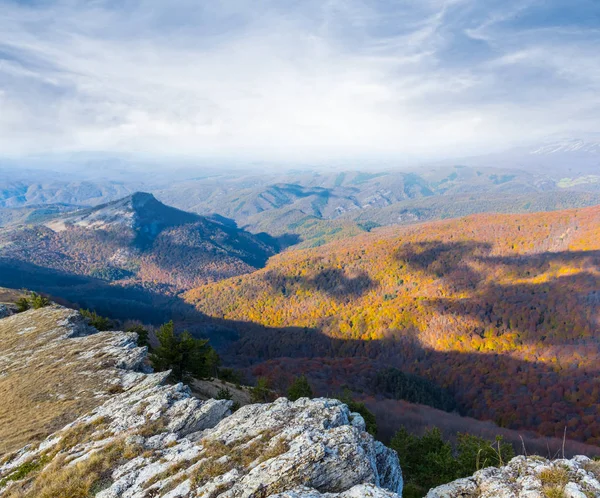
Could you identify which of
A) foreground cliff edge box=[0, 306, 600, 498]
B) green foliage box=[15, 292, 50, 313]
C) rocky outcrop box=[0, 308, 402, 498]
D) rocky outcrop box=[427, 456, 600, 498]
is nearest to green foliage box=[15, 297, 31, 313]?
green foliage box=[15, 292, 50, 313]

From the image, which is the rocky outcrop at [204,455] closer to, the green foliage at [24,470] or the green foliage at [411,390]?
the green foliage at [24,470]

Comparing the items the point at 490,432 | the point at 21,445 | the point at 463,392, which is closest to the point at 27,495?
Result: the point at 21,445

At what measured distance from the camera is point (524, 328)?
184500 mm

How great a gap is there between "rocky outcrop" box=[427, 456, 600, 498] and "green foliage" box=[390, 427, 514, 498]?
15.4 metres

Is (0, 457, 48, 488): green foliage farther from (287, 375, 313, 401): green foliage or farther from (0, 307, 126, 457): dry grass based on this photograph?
(287, 375, 313, 401): green foliage

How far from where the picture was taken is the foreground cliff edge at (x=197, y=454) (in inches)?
→ 575

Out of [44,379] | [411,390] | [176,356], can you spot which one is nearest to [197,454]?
[176,356]

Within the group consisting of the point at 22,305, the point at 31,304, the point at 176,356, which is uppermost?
the point at 176,356

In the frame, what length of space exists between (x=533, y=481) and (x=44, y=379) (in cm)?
4688

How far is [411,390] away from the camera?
122m

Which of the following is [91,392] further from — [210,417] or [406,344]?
[406,344]

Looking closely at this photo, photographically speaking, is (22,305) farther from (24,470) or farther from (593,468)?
(593,468)

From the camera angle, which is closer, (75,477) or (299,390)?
(75,477)

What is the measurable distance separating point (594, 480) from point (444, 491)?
636 cm
